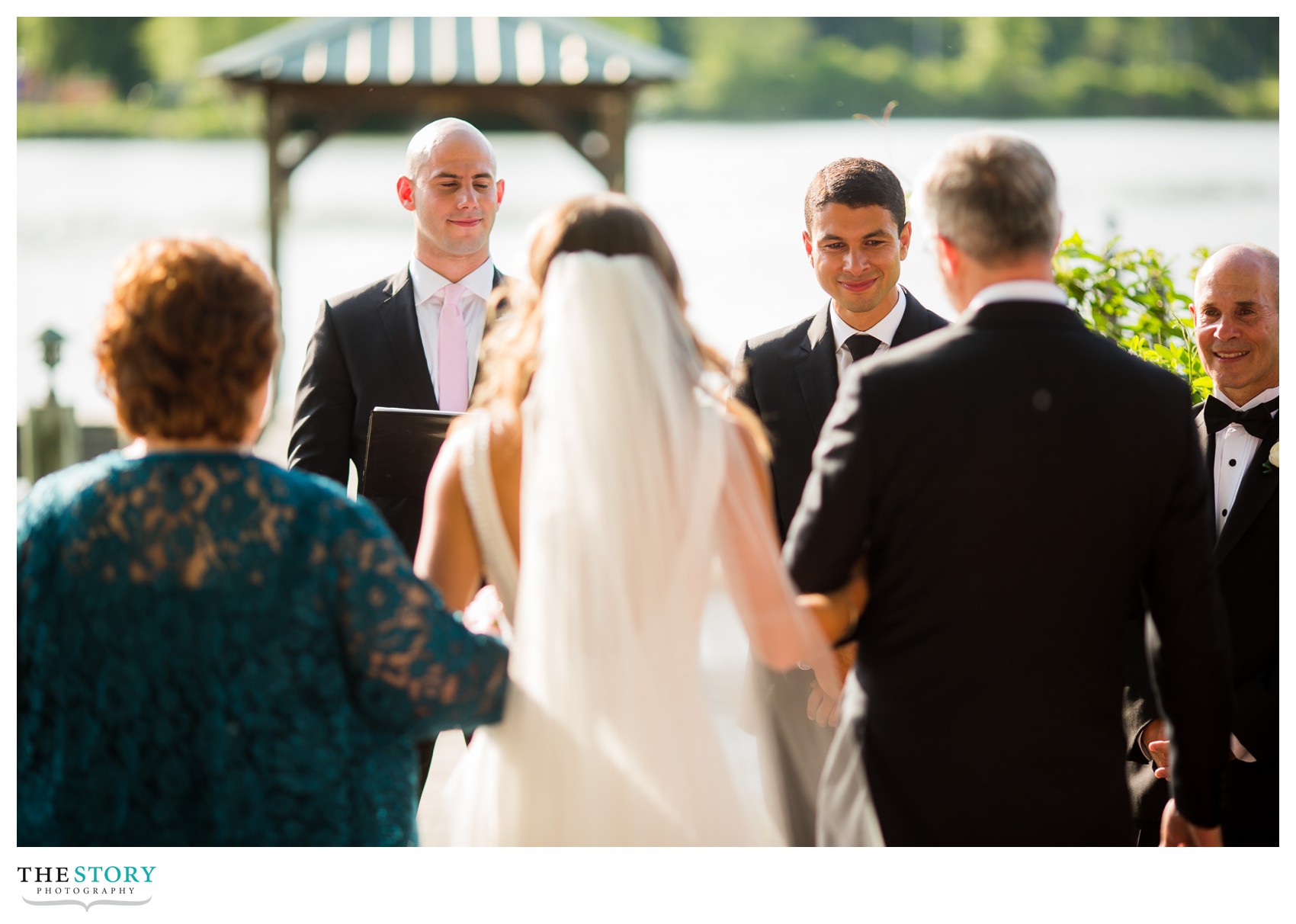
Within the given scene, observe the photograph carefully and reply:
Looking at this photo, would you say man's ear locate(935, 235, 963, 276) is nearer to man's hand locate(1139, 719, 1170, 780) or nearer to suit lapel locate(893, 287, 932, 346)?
suit lapel locate(893, 287, 932, 346)

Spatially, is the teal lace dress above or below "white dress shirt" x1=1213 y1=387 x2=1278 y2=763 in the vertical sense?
below

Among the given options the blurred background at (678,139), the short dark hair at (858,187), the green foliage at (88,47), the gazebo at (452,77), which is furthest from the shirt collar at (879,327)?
the green foliage at (88,47)

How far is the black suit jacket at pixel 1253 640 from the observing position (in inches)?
110

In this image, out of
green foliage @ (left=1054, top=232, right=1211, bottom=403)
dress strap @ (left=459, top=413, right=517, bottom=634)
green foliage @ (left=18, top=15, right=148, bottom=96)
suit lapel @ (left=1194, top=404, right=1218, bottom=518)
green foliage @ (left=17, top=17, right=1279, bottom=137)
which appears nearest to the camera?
dress strap @ (left=459, top=413, right=517, bottom=634)

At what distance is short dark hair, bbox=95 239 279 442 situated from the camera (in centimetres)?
193

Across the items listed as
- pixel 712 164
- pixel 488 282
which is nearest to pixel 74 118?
pixel 712 164

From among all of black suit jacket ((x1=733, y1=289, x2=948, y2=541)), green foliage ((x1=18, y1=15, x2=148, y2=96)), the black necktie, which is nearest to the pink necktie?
black suit jacket ((x1=733, y1=289, x2=948, y2=541))

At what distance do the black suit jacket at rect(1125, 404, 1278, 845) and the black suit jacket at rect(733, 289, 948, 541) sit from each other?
86 centimetres

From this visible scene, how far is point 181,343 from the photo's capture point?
1936 millimetres

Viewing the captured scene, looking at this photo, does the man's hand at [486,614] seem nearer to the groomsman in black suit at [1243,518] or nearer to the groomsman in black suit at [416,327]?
the groomsman in black suit at [416,327]

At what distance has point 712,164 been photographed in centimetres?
3269

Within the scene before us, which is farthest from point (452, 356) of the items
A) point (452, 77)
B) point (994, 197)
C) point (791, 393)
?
point (452, 77)

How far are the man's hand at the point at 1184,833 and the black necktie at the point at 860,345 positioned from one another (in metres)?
1.26
